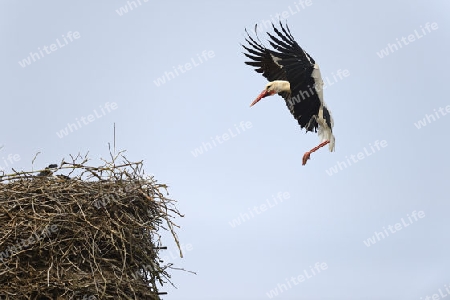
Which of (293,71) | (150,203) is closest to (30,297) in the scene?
(150,203)

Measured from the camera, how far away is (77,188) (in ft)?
23.5

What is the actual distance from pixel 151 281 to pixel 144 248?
0.35 meters

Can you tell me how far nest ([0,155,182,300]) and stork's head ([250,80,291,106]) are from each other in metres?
4.40

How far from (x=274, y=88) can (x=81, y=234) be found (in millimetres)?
5367

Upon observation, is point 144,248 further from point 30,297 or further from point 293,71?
point 293,71

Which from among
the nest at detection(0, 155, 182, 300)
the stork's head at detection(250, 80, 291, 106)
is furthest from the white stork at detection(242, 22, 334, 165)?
the nest at detection(0, 155, 182, 300)

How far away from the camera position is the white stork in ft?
36.2

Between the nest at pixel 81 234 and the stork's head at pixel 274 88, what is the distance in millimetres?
4397

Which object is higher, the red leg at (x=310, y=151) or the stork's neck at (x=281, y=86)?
the stork's neck at (x=281, y=86)

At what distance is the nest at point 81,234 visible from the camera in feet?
21.8

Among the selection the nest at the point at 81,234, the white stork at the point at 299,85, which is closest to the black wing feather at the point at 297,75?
the white stork at the point at 299,85

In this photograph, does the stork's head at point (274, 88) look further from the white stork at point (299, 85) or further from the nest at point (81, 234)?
the nest at point (81, 234)

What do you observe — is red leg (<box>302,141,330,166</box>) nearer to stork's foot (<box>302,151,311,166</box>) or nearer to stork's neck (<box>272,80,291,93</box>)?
stork's foot (<box>302,151,311,166</box>)

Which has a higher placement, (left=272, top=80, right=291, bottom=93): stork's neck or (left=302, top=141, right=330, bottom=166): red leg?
(left=272, top=80, right=291, bottom=93): stork's neck
